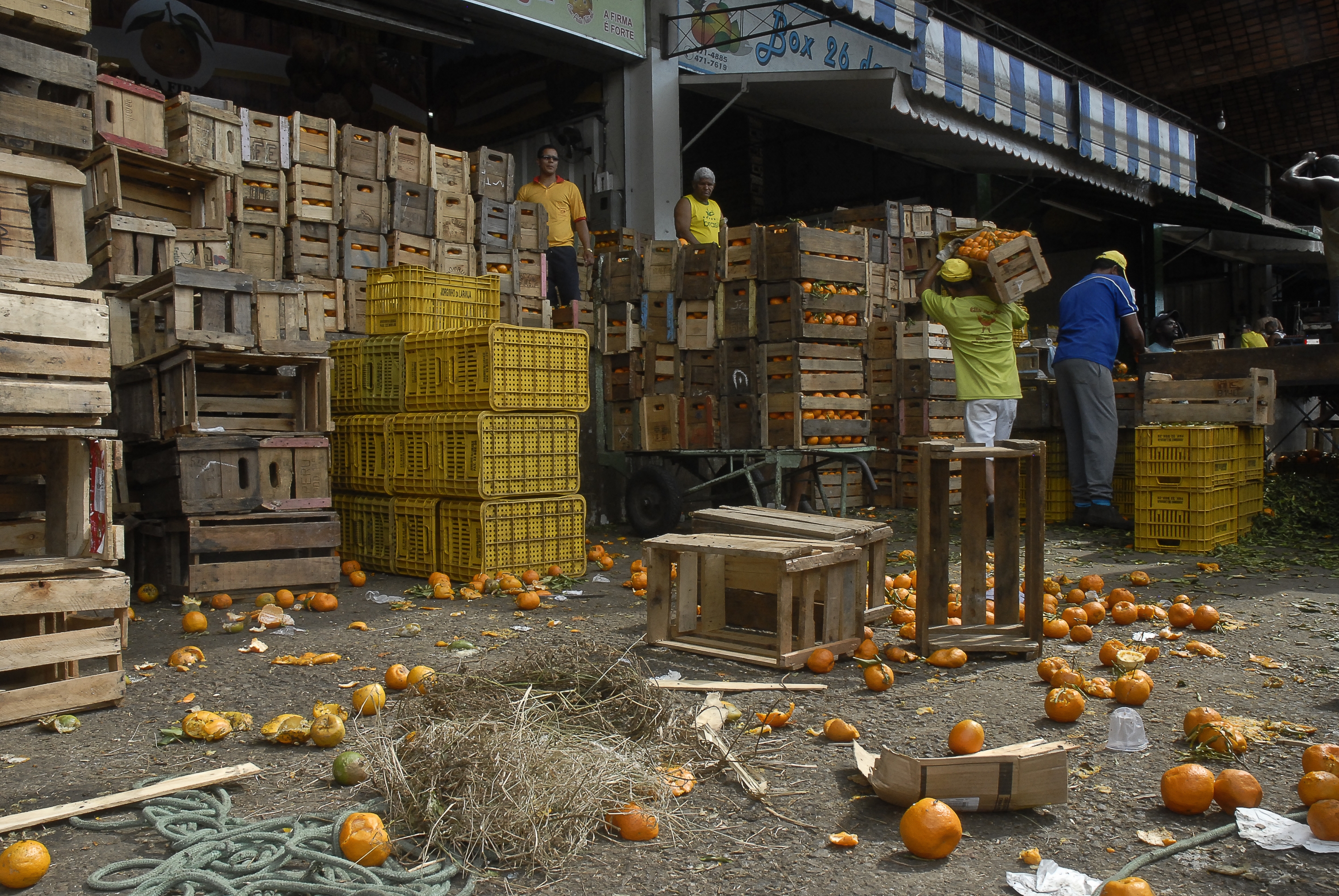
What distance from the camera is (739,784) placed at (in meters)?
3.58

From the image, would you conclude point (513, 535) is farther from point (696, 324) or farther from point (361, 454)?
point (696, 324)

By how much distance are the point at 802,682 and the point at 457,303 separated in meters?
5.77

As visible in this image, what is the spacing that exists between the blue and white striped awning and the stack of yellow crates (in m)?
14.0

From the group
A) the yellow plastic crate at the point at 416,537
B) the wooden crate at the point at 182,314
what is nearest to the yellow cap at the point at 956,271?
the yellow plastic crate at the point at 416,537

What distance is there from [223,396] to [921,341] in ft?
27.6

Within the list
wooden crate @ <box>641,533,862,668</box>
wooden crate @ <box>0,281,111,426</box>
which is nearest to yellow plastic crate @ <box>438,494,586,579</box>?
wooden crate @ <box>641,533,862,668</box>

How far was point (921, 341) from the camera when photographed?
1290 cm

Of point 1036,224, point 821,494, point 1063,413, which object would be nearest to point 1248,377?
point 1063,413

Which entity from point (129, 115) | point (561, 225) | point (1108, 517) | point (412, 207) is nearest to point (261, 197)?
point (412, 207)

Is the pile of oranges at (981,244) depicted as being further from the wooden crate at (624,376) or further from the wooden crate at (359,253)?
the wooden crate at (359,253)

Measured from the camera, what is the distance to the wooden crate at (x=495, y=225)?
12555 mm

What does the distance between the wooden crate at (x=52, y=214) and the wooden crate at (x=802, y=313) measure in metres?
6.56

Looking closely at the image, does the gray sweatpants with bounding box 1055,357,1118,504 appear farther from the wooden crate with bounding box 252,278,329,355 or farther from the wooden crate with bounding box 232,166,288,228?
the wooden crate with bounding box 232,166,288,228

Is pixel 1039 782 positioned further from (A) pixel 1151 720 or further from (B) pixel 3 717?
(B) pixel 3 717
